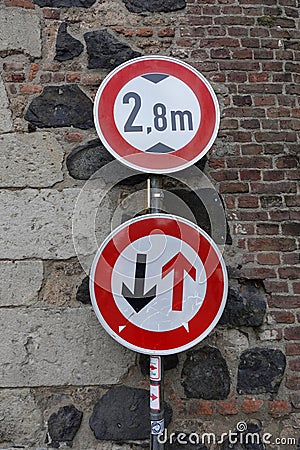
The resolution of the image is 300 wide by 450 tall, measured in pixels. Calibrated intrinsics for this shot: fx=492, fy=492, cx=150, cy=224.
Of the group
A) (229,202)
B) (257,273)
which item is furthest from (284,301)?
(229,202)

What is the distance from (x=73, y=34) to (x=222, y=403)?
6.85 ft

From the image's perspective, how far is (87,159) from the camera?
257 centimetres

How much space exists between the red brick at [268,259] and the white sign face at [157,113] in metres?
0.73

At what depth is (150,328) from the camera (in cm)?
209

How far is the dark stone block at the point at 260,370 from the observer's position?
239 centimetres

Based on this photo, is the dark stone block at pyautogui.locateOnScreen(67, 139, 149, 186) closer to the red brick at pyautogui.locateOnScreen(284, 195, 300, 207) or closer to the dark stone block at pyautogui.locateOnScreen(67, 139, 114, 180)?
the dark stone block at pyautogui.locateOnScreen(67, 139, 114, 180)

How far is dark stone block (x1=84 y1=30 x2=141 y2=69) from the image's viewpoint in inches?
106

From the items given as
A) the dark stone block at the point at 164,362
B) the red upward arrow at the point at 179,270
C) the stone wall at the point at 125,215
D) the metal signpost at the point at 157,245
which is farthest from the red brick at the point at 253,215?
the dark stone block at the point at 164,362

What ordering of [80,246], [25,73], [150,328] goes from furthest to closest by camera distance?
[25,73] < [80,246] < [150,328]

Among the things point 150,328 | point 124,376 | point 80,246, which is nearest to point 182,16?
point 80,246

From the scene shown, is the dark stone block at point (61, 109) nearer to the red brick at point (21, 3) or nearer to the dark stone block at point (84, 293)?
the red brick at point (21, 3)

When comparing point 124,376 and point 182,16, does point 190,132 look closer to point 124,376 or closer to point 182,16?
point 182,16

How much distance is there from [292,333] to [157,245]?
0.87 metres

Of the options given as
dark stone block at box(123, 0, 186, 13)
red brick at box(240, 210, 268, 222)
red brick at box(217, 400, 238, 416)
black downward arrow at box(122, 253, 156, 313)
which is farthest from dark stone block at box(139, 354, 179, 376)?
dark stone block at box(123, 0, 186, 13)
